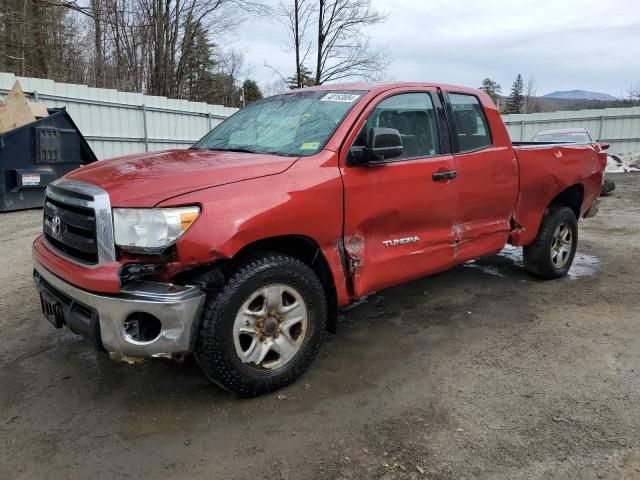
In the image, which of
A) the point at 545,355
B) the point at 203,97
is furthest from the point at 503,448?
the point at 203,97

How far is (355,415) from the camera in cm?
274

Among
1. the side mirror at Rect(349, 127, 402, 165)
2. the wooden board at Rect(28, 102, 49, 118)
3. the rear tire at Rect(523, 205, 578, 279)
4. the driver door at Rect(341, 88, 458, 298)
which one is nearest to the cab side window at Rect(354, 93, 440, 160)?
the driver door at Rect(341, 88, 458, 298)

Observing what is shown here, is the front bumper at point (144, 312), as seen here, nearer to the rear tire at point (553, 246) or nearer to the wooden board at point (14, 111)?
the rear tire at point (553, 246)

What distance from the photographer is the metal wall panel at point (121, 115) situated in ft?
35.5

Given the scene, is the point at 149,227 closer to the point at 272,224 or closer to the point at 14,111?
the point at 272,224

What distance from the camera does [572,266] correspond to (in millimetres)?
5918

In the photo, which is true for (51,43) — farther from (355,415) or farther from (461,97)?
(355,415)

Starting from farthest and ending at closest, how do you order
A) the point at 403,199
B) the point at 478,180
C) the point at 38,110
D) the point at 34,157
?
the point at 38,110 → the point at 34,157 → the point at 478,180 → the point at 403,199

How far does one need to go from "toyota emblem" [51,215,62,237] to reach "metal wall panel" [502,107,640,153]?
1962 cm

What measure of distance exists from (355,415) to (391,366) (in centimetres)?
66

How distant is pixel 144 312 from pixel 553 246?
14.0 ft

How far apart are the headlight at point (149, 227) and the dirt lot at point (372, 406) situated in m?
0.99

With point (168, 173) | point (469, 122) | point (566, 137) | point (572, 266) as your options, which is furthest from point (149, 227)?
point (566, 137)

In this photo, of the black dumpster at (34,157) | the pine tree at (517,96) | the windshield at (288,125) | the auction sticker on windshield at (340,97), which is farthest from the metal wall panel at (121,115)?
the pine tree at (517,96)
